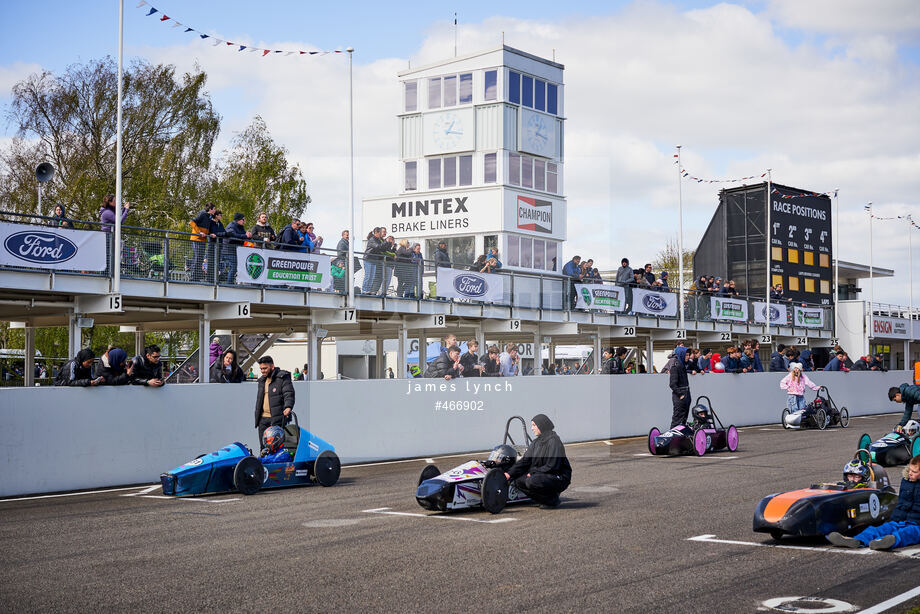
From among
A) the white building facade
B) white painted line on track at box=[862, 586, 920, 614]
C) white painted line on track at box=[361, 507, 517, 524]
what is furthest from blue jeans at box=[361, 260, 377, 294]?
the white building facade

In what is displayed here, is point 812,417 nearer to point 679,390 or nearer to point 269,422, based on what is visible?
point 679,390

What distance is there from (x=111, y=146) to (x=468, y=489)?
32.0m

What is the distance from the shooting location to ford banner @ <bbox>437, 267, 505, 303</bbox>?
93.6 feet

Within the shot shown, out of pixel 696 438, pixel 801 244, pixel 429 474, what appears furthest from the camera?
pixel 801 244

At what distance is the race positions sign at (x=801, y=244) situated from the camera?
46.7m

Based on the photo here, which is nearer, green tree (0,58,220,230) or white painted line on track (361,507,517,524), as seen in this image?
white painted line on track (361,507,517,524)

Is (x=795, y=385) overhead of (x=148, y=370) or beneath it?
beneath

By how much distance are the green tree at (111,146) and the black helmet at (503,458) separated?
28.8 meters

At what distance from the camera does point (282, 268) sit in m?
24.5

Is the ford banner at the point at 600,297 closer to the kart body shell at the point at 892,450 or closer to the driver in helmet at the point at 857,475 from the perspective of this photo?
the kart body shell at the point at 892,450

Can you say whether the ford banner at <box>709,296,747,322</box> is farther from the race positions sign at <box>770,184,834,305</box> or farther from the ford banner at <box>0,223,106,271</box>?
the ford banner at <box>0,223,106,271</box>

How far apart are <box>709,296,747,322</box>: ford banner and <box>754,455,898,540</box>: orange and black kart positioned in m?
29.6

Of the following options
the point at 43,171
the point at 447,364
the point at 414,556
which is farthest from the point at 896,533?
the point at 43,171

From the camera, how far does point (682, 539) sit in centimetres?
1003
